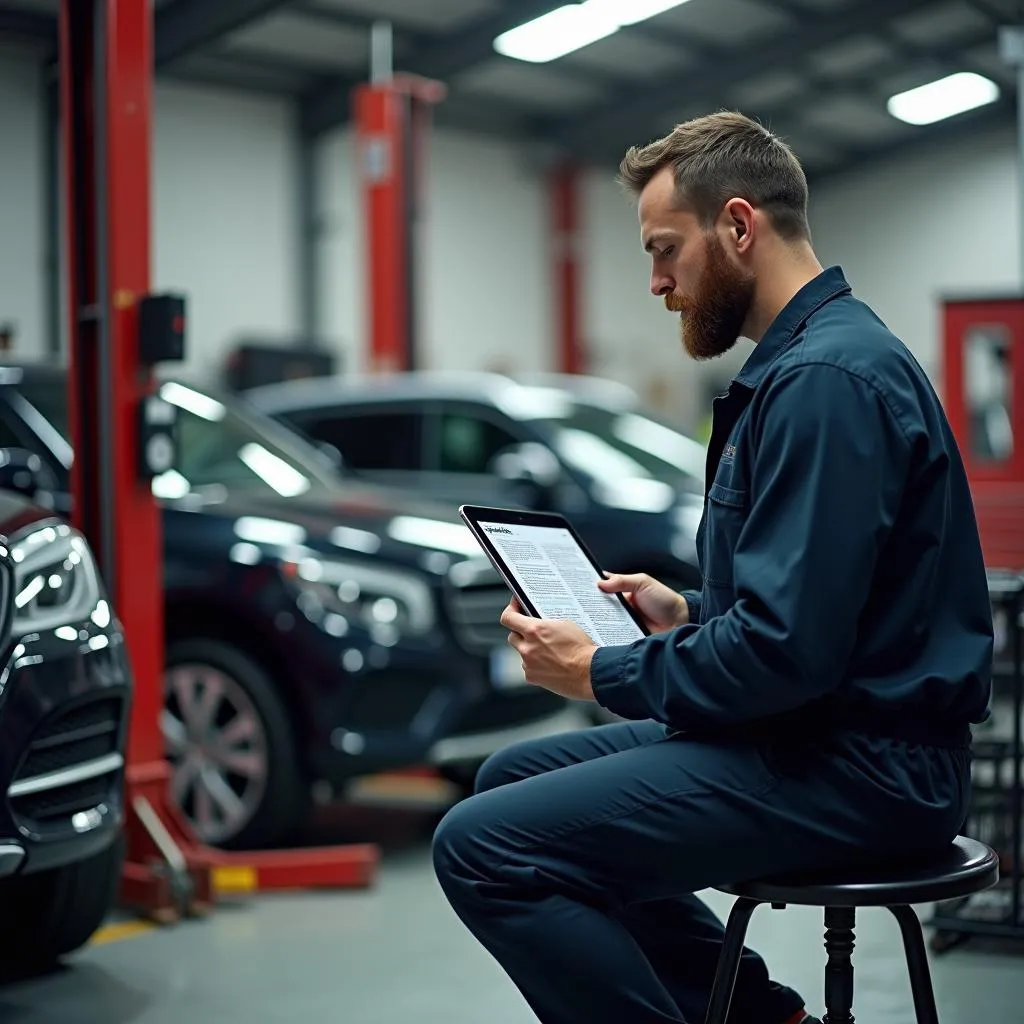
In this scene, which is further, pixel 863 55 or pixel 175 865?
pixel 863 55

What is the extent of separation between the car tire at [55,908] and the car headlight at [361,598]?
1042 millimetres

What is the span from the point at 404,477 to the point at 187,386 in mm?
1948

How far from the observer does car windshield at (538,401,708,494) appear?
6.64m

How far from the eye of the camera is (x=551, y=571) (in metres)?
2.40

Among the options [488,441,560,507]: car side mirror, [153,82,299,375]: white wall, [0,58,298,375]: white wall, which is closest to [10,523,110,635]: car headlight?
[488,441,560,507]: car side mirror

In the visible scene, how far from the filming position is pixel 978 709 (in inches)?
81.8

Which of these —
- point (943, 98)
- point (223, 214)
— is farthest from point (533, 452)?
point (943, 98)

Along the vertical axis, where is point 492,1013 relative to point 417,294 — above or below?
below

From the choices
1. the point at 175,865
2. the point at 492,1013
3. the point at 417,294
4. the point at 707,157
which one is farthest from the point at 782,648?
the point at 417,294

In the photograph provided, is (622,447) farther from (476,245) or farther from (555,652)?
(476,245)

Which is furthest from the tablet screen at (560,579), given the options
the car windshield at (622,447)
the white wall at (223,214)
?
the white wall at (223,214)

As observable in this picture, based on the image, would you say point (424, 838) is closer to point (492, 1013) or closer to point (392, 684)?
point (392, 684)

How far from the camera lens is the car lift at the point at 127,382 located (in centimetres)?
408

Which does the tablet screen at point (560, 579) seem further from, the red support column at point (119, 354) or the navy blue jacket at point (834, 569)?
the red support column at point (119, 354)
